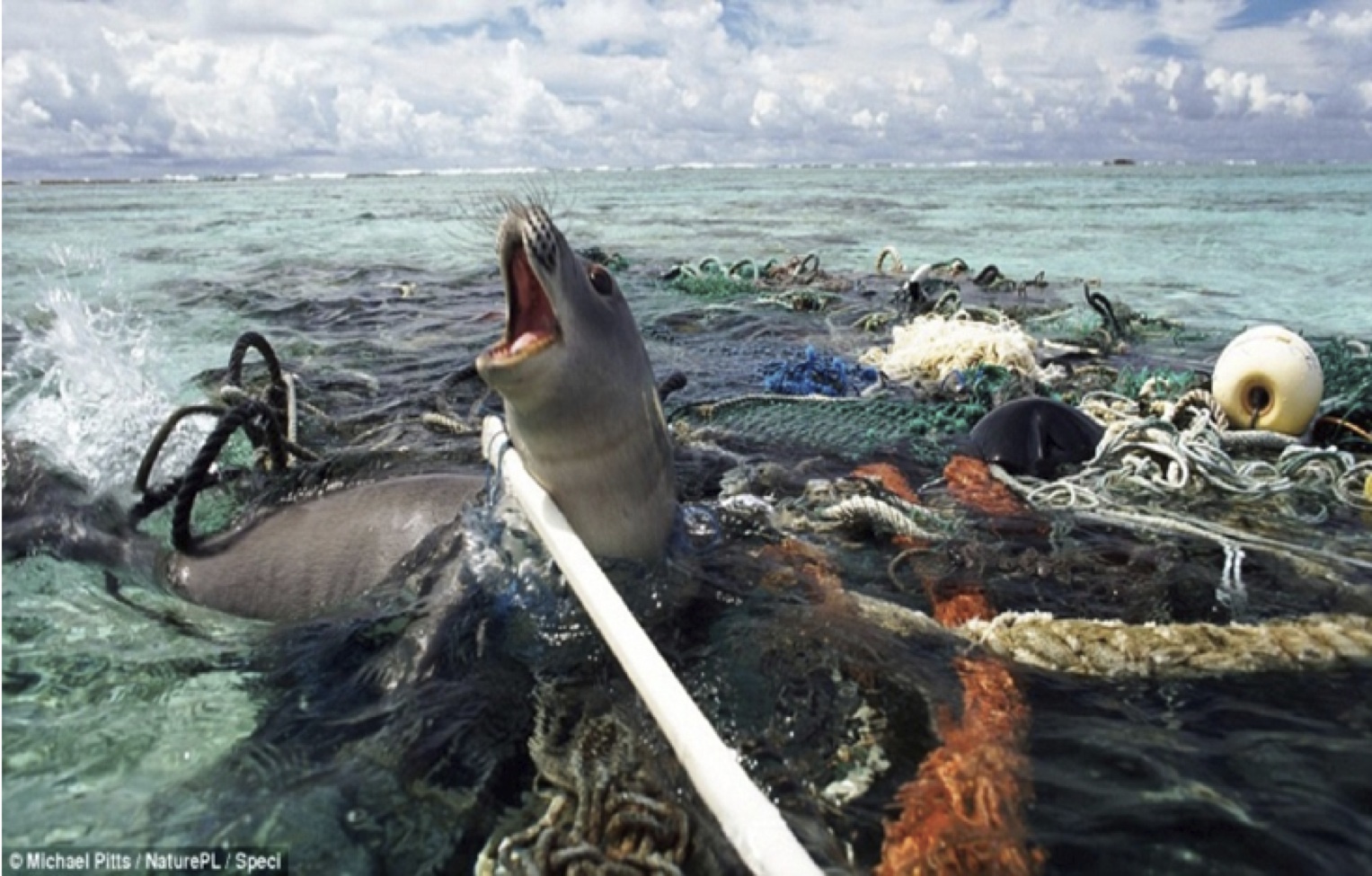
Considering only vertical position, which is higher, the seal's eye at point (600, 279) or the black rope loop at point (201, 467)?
the seal's eye at point (600, 279)

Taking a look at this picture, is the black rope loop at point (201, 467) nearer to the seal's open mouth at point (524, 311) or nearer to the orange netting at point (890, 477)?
the seal's open mouth at point (524, 311)

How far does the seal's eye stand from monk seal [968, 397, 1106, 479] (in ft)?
9.12

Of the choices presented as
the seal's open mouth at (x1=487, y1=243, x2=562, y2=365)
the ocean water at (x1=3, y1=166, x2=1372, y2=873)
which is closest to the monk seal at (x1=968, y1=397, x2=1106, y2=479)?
the ocean water at (x1=3, y1=166, x2=1372, y2=873)

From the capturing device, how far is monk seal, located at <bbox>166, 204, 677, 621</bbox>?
263cm

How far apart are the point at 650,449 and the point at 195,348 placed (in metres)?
7.57

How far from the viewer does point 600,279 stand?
2.95 m

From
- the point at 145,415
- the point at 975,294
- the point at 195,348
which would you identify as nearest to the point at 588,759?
the point at 145,415

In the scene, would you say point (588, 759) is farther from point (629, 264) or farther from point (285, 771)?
point (629, 264)

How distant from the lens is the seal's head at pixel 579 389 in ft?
8.54

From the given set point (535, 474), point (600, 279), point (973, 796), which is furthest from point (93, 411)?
point (973, 796)

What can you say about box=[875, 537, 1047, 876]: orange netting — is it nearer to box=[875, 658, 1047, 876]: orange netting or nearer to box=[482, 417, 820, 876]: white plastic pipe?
box=[875, 658, 1047, 876]: orange netting

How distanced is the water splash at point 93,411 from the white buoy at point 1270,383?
5686mm

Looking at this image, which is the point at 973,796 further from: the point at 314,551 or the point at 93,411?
the point at 93,411

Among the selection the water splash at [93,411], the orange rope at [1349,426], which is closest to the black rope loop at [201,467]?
the water splash at [93,411]
